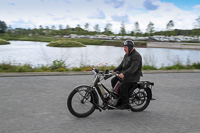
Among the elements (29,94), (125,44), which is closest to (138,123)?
(125,44)

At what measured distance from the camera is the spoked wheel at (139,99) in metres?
5.08

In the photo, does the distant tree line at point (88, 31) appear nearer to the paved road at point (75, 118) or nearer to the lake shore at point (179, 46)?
the lake shore at point (179, 46)

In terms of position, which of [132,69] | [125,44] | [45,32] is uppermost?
[45,32]

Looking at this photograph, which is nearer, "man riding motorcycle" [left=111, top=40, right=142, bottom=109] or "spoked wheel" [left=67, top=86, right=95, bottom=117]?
"spoked wheel" [left=67, top=86, right=95, bottom=117]

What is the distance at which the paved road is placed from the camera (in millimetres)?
4086

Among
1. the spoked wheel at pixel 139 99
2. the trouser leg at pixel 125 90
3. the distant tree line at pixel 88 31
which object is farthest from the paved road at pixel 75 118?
the distant tree line at pixel 88 31

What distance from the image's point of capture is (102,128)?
4.09 meters

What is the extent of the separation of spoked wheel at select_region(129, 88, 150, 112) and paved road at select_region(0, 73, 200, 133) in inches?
5.6

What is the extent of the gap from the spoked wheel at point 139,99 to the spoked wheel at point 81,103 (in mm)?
1001

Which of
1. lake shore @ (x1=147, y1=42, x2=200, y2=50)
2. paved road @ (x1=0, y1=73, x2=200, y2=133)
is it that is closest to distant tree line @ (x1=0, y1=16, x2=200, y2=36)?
lake shore @ (x1=147, y1=42, x2=200, y2=50)

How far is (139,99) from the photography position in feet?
16.9

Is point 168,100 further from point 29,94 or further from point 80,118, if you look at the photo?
point 29,94

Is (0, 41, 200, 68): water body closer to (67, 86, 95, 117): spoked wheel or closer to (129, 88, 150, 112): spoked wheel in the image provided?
(129, 88, 150, 112): spoked wheel

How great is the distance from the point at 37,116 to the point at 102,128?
148cm
